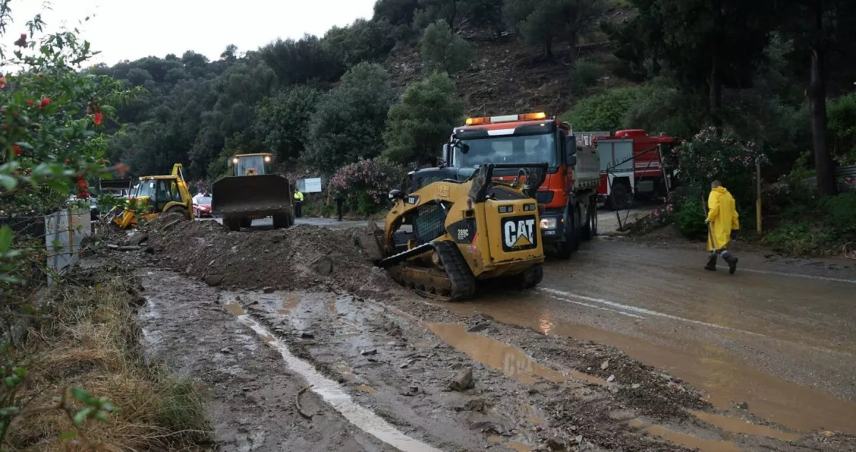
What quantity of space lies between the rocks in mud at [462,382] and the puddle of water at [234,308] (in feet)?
14.6

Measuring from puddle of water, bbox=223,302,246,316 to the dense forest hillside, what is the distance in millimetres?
2701

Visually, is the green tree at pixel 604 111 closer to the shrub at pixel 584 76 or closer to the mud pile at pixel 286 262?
the shrub at pixel 584 76

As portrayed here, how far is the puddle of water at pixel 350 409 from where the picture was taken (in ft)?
16.4

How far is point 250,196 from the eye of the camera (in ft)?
64.1

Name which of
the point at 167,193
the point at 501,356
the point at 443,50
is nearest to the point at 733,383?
the point at 501,356

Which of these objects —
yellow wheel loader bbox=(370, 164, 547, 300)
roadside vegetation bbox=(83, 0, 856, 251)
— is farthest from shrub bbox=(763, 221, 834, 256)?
yellow wheel loader bbox=(370, 164, 547, 300)

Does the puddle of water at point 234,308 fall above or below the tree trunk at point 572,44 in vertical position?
below

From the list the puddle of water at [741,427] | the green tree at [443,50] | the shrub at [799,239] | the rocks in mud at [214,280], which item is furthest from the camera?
the green tree at [443,50]

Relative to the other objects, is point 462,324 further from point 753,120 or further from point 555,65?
point 555,65

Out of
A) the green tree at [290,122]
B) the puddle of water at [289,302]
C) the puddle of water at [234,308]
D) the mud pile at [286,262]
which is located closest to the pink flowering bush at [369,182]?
the green tree at [290,122]

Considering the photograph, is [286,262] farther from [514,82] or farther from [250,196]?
[514,82]

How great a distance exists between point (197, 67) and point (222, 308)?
91527 millimetres

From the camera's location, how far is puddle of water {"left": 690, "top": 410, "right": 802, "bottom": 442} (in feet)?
16.3

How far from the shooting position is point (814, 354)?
6.98 m
